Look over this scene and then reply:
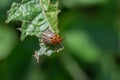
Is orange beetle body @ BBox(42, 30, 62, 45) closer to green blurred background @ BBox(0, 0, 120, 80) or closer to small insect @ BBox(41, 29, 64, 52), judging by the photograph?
small insect @ BBox(41, 29, 64, 52)

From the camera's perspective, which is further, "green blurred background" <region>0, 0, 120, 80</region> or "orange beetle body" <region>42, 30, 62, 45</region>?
"green blurred background" <region>0, 0, 120, 80</region>

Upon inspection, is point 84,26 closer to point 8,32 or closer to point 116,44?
point 116,44

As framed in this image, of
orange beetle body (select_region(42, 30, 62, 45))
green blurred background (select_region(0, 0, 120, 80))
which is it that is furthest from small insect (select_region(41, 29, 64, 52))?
green blurred background (select_region(0, 0, 120, 80))

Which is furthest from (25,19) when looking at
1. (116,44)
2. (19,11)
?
(116,44)

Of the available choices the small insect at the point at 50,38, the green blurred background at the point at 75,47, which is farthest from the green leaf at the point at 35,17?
the green blurred background at the point at 75,47

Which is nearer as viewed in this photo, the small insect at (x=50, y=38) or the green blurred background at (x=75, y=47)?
the small insect at (x=50, y=38)

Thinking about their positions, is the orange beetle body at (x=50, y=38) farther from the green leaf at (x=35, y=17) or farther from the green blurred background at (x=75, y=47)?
the green blurred background at (x=75, y=47)
